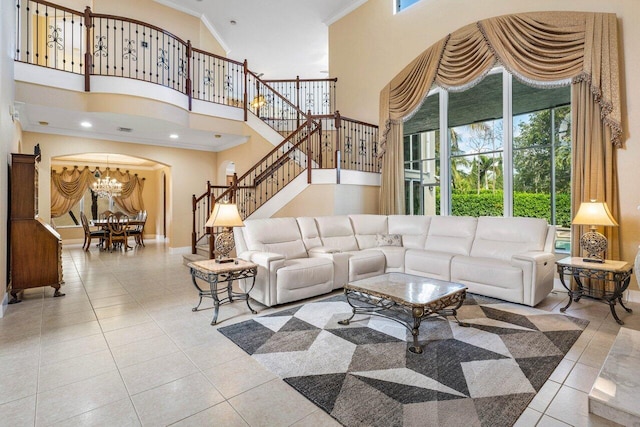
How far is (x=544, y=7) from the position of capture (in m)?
4.52

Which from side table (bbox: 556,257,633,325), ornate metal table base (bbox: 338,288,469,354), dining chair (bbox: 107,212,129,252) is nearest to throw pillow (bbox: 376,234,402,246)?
ornate metal table base (bbox: 338,288,469,354)

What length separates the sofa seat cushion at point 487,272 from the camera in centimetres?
377

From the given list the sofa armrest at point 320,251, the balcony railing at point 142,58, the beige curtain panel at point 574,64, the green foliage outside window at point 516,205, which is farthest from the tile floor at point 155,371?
the balcony railing at point 142,58

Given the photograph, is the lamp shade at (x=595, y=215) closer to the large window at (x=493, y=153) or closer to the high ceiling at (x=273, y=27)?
the large window at (x=493, y=153)

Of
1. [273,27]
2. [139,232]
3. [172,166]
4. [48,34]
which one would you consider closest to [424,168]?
[273,27]

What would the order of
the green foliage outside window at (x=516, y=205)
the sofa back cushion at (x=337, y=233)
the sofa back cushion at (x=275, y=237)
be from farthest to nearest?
the sofa back cushion at (x=337, y=233)
the green foliage outside window at (x=516, y=205)
the sofa back cushion at (x=275, y=237)

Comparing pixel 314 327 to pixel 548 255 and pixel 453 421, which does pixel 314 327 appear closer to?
pixel 453 421

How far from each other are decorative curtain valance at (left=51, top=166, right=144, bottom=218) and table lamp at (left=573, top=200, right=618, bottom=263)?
1203 centimetres

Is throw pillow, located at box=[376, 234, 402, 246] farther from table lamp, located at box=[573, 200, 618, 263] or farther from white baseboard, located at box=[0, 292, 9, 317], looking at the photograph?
white baseboard, located at box=[0, 292, 9, 317]

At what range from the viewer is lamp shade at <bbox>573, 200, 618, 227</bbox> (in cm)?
357

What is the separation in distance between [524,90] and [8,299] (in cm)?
774

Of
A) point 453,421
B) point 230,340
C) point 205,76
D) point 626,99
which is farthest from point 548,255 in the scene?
point 205,76

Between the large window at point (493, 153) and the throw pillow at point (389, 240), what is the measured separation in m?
1.20

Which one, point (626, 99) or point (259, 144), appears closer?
point (626, 99)
